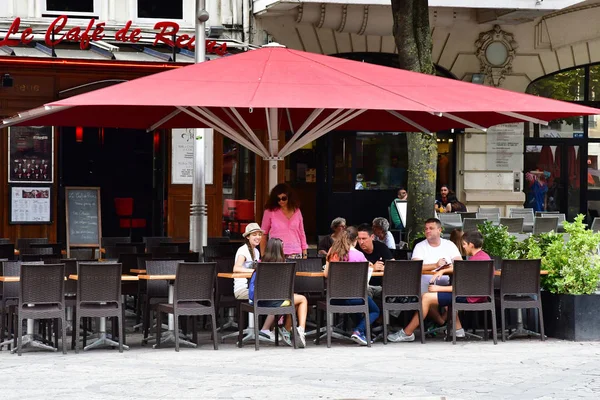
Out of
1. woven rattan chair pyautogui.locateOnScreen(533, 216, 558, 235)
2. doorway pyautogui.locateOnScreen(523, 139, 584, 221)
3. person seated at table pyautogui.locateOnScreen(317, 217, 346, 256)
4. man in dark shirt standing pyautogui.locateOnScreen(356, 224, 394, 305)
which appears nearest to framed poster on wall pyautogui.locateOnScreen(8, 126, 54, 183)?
person seated at table pyautogui.locateOnScreen(317, 217, 346, 256)

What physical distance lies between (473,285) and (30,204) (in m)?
10.7

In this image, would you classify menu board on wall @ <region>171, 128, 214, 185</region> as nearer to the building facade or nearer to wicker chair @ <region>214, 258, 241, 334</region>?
the building facade

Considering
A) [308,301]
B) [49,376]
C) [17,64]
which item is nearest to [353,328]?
[308,301]

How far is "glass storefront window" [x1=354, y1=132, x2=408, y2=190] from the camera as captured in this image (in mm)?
26062

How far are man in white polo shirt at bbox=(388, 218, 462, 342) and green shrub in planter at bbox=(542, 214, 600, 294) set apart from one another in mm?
1025

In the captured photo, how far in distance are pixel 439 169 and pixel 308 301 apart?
13000 mm

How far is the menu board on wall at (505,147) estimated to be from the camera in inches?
1041

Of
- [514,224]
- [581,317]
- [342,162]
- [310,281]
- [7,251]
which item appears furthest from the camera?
[342,162]

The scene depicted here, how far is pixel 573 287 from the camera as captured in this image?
13812 mm

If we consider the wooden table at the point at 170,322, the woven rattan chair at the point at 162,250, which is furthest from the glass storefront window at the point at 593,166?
the wooden table at the point at 170,322

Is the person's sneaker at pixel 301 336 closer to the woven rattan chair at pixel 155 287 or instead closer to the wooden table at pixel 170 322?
the wooden table at pixel 170 322

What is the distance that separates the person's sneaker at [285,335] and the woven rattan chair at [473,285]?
1743 mm

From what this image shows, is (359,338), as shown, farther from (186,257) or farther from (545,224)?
(545,224)

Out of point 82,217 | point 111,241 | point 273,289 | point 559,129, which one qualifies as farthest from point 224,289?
point 559,129
